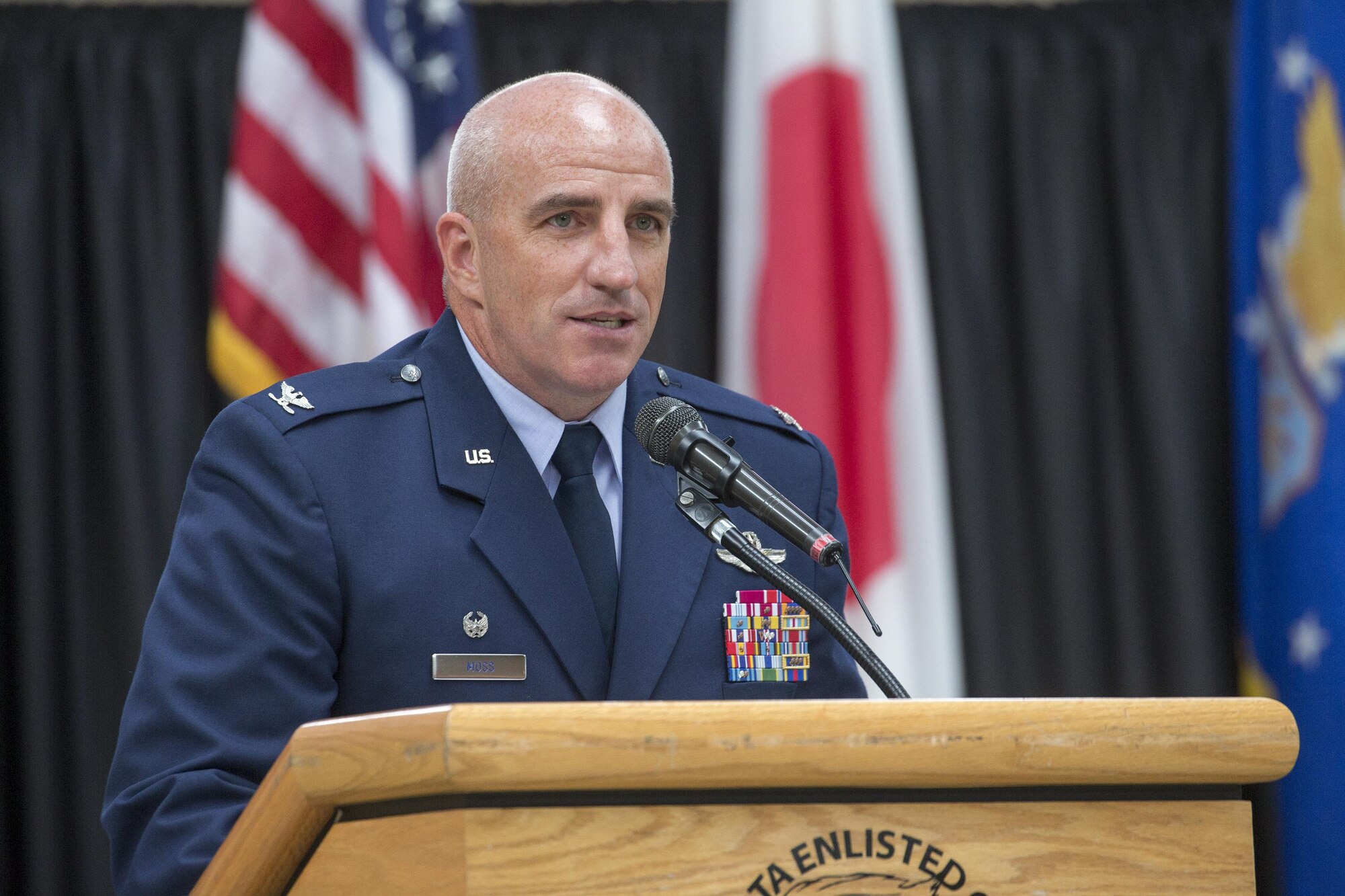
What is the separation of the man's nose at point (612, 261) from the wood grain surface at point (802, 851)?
32.9 inches

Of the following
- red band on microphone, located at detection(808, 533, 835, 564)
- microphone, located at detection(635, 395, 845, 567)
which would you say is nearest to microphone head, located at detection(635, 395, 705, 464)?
microphone, located at detection(635, 395, 845, 567)

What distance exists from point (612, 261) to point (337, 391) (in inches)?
14.3

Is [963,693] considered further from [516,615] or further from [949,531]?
[516,615]

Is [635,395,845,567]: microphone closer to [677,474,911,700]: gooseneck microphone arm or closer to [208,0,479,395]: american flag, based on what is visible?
[677,474,911,700]: gooseneck microphone arm

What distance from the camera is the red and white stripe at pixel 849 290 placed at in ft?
9.72

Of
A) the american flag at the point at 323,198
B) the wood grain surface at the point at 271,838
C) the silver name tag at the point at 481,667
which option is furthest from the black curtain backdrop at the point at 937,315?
the wood grain surface at the point at 271,838

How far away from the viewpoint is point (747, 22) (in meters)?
3.11

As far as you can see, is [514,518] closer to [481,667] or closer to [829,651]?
[481,667]

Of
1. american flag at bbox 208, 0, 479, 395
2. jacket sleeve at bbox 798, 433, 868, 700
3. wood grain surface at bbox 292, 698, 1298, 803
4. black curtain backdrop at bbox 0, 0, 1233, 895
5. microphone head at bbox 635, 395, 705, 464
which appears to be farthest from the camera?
black curtain backdrop at bbox 0, 0, 1233, 895

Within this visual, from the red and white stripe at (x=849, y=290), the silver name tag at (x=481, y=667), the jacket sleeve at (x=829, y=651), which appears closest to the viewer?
the silver name tag at (x=481, y=667)

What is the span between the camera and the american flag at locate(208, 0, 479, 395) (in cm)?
279

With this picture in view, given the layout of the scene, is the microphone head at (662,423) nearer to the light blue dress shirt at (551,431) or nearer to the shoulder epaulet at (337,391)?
the light blue dress shirt at (551,431)

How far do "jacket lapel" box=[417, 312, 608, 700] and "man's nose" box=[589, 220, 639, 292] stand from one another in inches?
8.4

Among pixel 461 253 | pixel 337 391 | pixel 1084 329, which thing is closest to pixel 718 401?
pixel 461 253
